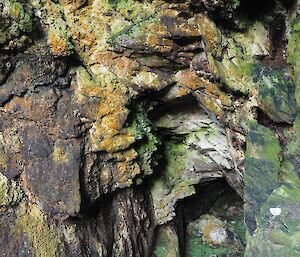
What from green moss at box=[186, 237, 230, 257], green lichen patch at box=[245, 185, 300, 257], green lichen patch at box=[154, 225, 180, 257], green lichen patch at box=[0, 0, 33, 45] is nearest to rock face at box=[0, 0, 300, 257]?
green lichen patch at box=[0, 0, 33, 45]

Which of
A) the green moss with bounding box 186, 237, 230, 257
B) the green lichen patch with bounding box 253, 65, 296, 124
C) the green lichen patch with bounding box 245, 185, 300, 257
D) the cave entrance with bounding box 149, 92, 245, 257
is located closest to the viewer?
the green lichen patch with bounding box 245, 185, 300, 257

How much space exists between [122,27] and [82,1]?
51cm

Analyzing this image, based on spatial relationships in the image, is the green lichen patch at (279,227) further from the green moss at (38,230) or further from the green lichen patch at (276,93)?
the green moss at (38,230)

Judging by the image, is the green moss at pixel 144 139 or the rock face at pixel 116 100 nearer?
the rock face at pixel 116 100

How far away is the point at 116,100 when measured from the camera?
439cm

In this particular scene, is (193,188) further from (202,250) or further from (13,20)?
(13,20)

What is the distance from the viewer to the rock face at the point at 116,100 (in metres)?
3.67

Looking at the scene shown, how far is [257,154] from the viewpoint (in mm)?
3688

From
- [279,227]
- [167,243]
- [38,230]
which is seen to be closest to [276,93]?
[279,227]

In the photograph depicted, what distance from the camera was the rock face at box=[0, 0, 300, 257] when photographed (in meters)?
3.67

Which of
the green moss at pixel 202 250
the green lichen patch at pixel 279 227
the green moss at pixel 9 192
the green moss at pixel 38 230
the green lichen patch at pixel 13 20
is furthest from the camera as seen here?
the green moss at pixel 202 250

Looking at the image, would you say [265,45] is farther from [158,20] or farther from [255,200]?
[255,200]

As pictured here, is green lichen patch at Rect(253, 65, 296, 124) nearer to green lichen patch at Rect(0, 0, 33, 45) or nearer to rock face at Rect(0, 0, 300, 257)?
rock face at Rect(0, 0, 300, 257)

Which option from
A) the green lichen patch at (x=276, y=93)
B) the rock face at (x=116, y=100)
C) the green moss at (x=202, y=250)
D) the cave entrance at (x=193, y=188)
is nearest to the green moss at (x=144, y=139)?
the rock face at (x=116, y=100)
